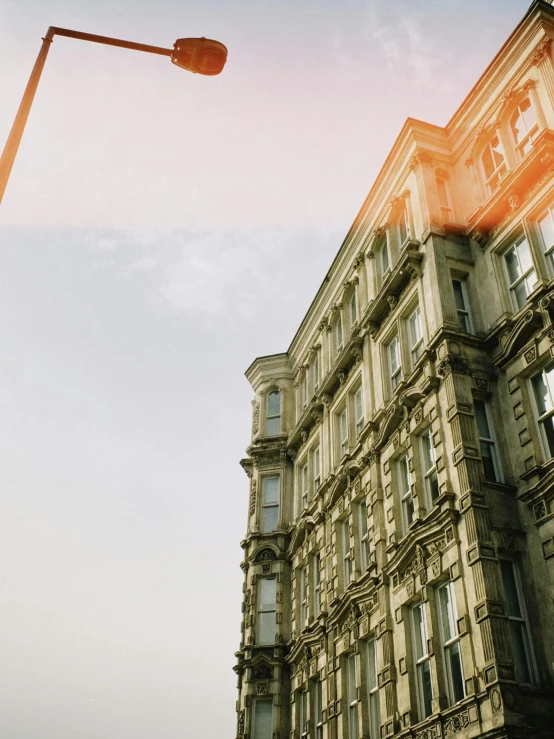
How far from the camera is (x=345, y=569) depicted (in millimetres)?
27453

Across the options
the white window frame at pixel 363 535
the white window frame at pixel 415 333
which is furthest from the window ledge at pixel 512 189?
the white window frame at pixel 363 535

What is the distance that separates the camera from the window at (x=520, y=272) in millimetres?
22594

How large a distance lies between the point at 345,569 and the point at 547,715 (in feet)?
38.2

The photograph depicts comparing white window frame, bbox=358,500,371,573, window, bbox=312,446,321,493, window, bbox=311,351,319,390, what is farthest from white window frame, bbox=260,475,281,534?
white window frame, bbox=358,500,371,573

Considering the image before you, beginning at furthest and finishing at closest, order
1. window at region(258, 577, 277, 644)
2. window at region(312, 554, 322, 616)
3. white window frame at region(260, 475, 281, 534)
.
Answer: white window frame at region(260, 475, 281, 534), window at region(258, 577, 277, 644), window at region(312, 554, 322, 616)

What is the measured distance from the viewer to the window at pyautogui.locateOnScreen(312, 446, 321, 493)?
32.8 metres

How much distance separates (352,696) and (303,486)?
1148 cm

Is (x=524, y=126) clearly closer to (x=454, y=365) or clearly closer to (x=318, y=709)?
(x=454, y=365)

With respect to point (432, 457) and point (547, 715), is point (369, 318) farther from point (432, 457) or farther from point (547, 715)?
point (547, 715)

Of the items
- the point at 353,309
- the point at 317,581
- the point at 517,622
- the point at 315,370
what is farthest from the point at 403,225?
the point at 517,622

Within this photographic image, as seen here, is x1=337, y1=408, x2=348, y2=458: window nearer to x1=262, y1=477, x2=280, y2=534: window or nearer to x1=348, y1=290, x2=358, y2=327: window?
x1=348, y1=290, x2=358, y2=327: window

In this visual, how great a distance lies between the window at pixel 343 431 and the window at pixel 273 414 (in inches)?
268

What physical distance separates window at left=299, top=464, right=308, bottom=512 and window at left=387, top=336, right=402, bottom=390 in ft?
28.2

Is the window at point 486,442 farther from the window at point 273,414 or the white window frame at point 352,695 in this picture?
the window at point 273,414
